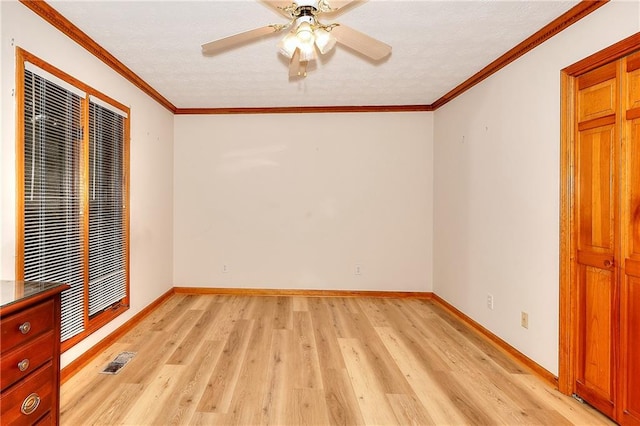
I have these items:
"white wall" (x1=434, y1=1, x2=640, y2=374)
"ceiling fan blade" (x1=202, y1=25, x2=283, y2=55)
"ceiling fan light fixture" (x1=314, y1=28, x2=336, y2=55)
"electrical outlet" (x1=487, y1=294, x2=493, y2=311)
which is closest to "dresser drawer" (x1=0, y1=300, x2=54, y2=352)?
"ceiling fan blade" (x1=202, y1=25, x2=283, y2=55)

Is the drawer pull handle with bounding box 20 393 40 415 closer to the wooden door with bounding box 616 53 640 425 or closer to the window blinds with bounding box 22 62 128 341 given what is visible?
the window blinds with bounding box 22 62 128 341

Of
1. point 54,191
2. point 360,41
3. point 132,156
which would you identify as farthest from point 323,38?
point 132,156

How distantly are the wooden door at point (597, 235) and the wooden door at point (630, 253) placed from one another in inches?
2.1

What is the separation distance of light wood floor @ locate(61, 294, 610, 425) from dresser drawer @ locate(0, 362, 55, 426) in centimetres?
51

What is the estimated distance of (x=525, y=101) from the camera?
2648 mm

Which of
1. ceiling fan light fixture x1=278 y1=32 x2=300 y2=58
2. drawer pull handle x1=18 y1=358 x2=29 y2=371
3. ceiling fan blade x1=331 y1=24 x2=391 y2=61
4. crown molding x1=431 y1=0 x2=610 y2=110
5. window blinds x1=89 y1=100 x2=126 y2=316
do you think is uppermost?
crown molding x1=431 y1=0 x2=610 y2=110

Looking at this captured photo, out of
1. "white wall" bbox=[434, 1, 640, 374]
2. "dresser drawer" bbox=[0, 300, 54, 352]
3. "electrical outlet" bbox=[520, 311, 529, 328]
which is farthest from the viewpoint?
"electrical outlet" bbox=[520, 311, 529, 328]

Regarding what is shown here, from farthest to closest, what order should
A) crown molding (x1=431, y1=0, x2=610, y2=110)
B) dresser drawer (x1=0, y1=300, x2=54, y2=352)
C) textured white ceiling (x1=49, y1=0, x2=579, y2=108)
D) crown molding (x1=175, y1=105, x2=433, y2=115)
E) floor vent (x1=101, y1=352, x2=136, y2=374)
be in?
crown molding (x1=175, y1=105, x2=433, y2=115)
floor vent (x1=101, y1=352, x2=136, y2=374)
textured white ceiling (x1=49, y1=0, x2=579, y2=108)
crown molding (x1=431, y1=0, x2=610, y2=110)
dresser drawer (x1=0, y1=300, x2=54, y2=352)

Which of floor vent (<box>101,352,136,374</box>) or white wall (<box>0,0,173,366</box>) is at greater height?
white wall (<box>0,0,173,366</box>)

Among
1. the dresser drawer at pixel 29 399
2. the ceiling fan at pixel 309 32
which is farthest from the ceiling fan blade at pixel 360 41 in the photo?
the dresser drawer at pixel 29 399

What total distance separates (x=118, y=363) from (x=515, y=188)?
3.61 metres

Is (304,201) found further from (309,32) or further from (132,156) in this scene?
(309,32)

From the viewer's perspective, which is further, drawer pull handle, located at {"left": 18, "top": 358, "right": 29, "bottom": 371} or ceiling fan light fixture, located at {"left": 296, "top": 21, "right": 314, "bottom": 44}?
ceiling fan light fixture, located at {"left": 296, "top": 21, "right": 314, "bottom": 44}

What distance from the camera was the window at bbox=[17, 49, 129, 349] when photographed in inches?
82.4
